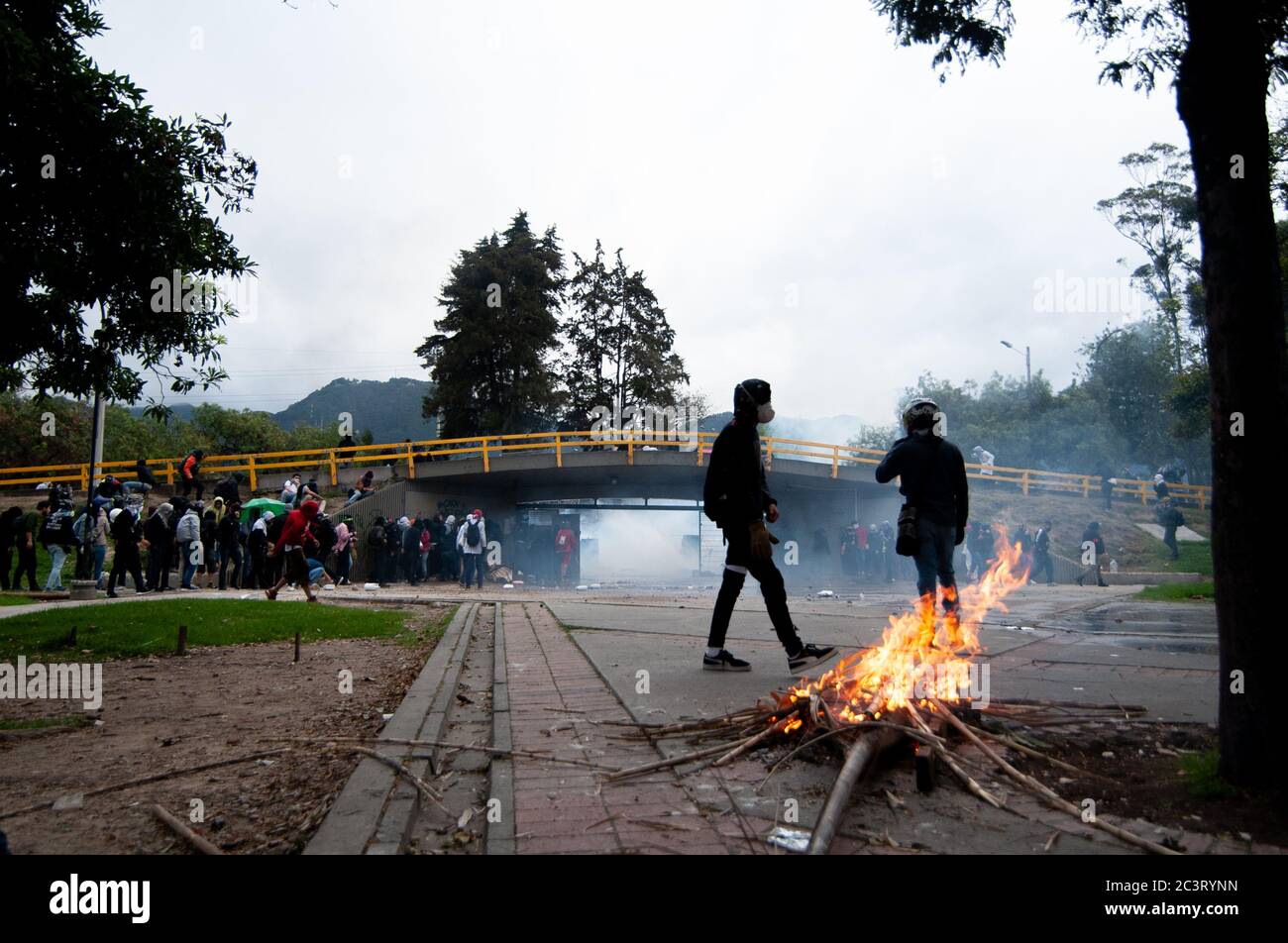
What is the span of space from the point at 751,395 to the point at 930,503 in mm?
1571

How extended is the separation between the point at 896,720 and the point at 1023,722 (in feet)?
2.97

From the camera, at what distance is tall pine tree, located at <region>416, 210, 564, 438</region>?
44156mm

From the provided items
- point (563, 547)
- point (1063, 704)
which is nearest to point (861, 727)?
point (1063, 704)

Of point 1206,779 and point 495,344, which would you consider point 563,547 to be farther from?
point 1206,779

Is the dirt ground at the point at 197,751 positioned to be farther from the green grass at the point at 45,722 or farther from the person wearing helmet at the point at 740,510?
the person wearing helmet at the point at 740,510

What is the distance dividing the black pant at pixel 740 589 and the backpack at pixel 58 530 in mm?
14275

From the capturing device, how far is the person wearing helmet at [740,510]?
5656mm

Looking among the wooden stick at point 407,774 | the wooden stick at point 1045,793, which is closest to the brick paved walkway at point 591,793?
the wooden stick at point 407,774

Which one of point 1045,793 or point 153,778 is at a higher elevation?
point 1045,793

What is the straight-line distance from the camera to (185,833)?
281cm

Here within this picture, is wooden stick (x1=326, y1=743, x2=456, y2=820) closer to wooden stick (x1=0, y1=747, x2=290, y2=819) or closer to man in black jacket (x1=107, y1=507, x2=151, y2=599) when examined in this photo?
wooden stick (x1=0, y1=747, x2=290, y2=819)

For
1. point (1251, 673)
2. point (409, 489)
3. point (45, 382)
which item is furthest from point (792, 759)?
point (409, 489)

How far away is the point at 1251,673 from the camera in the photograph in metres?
2.92
